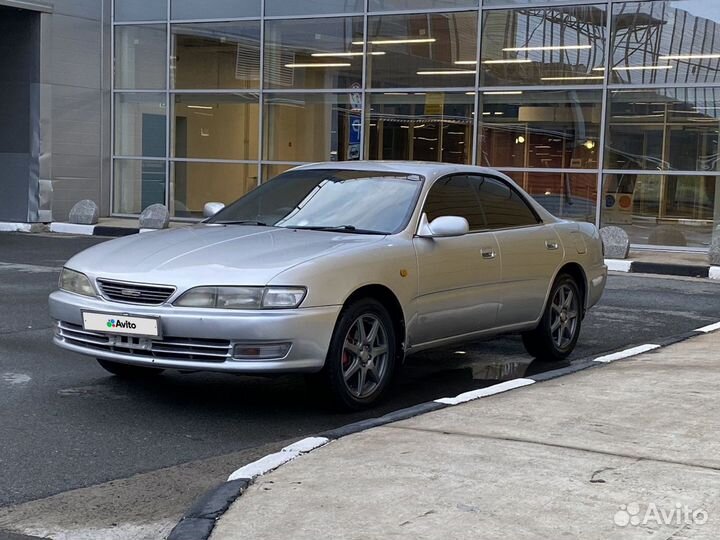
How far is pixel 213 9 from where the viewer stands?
2192cm

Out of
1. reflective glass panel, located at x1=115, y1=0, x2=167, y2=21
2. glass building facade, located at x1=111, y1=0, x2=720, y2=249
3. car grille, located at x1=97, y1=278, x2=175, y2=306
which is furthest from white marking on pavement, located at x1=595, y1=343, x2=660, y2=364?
reflective glass panel, located at x1=115, y1=0, x2=167, y2=21

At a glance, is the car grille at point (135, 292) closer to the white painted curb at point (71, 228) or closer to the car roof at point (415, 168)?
the car roof at point (415, 168)

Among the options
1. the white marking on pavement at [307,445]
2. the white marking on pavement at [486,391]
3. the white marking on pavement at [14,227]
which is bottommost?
the white marking on pavement at [14,227]

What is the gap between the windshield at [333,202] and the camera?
22.1 ft

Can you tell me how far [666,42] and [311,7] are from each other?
715cm

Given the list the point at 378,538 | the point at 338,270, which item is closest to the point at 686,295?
the point at 338,270

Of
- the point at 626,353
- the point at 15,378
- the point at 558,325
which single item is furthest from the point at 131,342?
the point at 626,353

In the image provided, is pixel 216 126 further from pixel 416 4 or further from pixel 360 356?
pixel 360 356

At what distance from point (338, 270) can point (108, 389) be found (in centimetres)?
187

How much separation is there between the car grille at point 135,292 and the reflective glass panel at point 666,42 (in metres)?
14.2

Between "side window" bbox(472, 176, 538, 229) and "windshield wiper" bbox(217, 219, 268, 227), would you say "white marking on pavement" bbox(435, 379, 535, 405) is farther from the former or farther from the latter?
"windshield wiper" bbox(217, 219, 268, 227)

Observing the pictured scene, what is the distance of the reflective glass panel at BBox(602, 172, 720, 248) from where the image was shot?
17656 millimetres

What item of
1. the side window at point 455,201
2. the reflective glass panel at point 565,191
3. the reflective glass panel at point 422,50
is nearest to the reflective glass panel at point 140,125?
the reflective glass panel at point 422,50

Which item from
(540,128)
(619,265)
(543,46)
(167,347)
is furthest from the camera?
(540,128)
